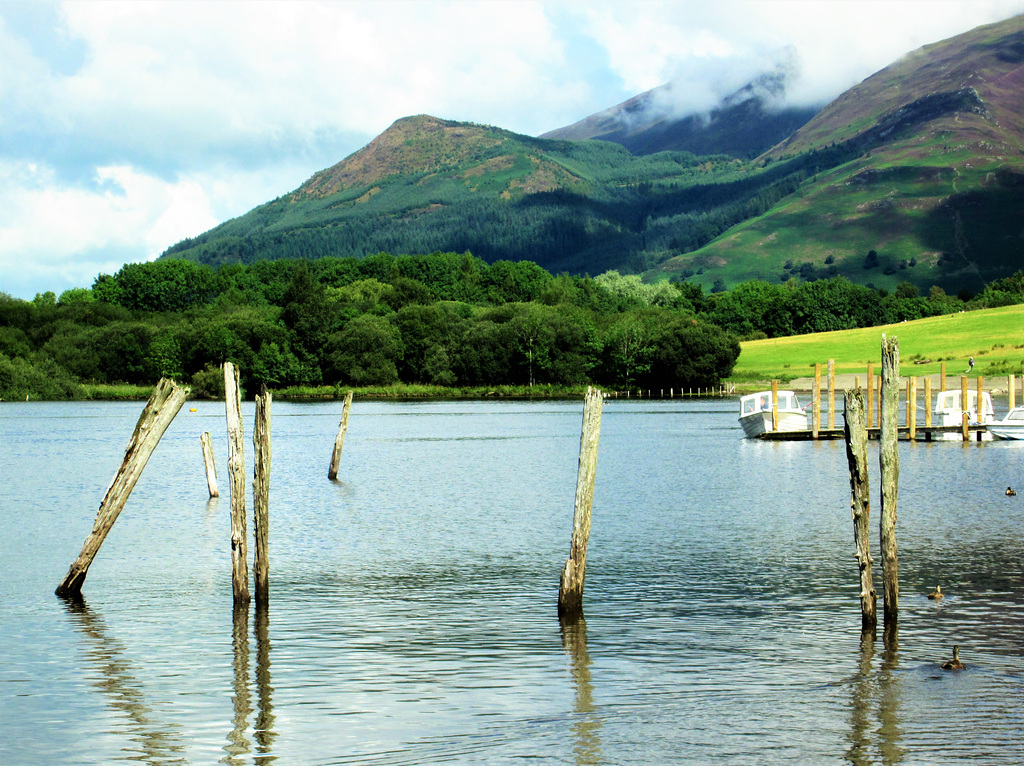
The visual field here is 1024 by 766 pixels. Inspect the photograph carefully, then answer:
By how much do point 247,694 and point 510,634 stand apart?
15.6 feet

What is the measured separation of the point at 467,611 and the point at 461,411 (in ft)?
296

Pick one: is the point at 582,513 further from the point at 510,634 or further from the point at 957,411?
the point at 957,411

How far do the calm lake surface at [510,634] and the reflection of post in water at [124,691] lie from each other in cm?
6

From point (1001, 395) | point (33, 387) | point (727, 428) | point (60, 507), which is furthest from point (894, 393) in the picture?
point (33, 387)

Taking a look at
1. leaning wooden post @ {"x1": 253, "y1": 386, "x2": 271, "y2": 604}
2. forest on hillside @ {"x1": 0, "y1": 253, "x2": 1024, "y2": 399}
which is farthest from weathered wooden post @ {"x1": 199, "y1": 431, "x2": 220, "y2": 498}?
forest on hillside @ {"x1": 0, "y1": 253, "x2": 1024, "y2": 399}

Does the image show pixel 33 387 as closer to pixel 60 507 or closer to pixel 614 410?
pixel 614 410

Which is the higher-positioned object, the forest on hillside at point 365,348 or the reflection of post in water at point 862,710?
the forest on hillside at point 365,348

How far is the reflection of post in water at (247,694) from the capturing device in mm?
12227

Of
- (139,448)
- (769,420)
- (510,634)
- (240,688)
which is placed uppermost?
(139,448)

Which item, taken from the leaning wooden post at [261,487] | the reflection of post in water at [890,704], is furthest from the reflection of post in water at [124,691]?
the reflection of post in water at [890,704]

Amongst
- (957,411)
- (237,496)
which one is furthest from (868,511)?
(957,411)

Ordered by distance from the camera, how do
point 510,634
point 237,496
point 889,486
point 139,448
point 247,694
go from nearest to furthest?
point 247,694, point 889,486, point 510,634, point 237,496, point 139,448

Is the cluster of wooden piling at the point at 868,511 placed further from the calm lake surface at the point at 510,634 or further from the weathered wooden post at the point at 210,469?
the weathered wooden post at the point at 210,469

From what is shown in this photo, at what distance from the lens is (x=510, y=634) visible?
57.9ft
